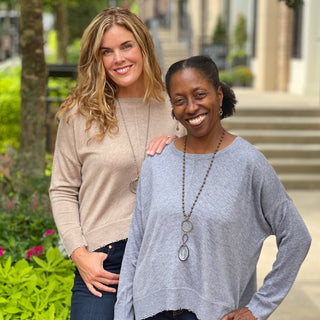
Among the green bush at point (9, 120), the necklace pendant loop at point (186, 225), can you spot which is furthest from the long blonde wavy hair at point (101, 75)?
the green bush at point (9, 120)

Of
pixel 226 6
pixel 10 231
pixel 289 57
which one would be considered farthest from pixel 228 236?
pixel 226 6

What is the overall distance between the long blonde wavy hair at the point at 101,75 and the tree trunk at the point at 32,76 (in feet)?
7.94

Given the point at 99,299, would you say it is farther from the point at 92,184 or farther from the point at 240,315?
the point at 240,315

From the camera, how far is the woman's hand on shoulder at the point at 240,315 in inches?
83.3

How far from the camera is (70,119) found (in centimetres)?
264

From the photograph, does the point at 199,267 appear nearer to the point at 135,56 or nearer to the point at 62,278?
the point at 135,56

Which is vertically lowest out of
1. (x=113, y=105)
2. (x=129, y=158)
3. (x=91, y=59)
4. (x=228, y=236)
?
(x=228, y=236)

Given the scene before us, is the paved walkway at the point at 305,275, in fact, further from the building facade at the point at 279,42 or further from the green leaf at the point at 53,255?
the building facade at the point at 279,42

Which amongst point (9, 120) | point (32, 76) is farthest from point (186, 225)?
point (9, 120)

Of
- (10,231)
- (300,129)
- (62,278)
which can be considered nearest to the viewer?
(62,278)

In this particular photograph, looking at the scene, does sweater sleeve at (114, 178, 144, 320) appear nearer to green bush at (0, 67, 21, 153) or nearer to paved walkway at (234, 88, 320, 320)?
paved walkway at (234, 88, 320, 320)

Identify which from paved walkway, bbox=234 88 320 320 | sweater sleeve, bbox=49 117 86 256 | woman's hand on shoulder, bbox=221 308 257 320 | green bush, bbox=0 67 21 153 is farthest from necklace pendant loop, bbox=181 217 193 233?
green bush, bbox=0 67 21 153

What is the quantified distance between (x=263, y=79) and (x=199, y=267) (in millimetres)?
14986

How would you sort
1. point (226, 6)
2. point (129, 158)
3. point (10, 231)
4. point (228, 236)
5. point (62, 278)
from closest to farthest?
point (228, 236) → point (129, 158) → point (62, 278) → point (10, 231) → point (226, 6)
